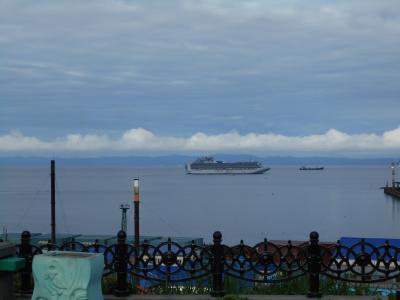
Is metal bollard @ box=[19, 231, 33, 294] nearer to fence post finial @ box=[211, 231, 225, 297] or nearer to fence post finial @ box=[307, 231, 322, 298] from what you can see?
fence post finial @ box=[211, 231, 225, 297]

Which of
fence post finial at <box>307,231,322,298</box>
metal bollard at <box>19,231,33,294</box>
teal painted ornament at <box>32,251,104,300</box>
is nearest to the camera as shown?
teal painted ornament at <box>32,251,104,300</box>

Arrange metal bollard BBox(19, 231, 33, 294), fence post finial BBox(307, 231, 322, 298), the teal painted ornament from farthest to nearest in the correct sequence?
metal bollard BBox(19, 231, 33, 294), fence post finial BBox(307, 231, 322, 298), the teal painted ornament

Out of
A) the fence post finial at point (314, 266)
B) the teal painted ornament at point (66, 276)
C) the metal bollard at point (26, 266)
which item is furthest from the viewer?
the metal bollard at point (26, 266)

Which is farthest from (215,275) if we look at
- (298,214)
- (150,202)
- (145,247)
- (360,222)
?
(150,202)

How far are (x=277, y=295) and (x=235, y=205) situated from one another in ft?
341

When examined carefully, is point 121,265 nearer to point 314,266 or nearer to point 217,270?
point 217,270

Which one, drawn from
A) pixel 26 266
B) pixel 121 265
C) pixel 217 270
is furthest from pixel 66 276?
pixel 217 270

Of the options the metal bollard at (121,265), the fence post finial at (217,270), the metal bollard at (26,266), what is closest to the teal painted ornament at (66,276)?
the metal bollard at (121,265)

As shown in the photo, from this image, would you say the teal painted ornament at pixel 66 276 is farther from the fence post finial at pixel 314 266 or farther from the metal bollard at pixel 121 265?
the fence post finial at pixel 314 266

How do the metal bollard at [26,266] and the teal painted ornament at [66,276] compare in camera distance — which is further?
the metal bollard at [26,266]

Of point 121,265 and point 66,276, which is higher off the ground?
point 66,276

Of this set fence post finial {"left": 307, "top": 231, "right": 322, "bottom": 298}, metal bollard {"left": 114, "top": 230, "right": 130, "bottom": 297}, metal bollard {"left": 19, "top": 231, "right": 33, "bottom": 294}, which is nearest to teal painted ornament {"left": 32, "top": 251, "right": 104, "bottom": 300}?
metal bollard {"left": 114, "top": 230, "right": 130, "bottom": 297}

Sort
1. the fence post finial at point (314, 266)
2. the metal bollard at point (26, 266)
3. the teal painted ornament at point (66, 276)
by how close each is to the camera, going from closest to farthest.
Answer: the teal painted ornament at point (66, 276) < the fence post finial at point (314, 266) < the metal bollard at point (26, 266)

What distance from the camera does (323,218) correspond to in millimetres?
89750
